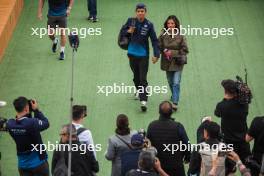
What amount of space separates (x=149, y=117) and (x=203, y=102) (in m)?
1.00

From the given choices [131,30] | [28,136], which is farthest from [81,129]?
[131,30]

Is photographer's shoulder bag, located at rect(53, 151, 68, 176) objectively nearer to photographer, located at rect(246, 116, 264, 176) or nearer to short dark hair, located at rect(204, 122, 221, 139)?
short dark hair, located at rect(204, 122, 221, 139)

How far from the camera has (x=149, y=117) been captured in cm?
1103

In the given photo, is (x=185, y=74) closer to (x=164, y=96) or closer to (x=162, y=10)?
(x=164, y=96)

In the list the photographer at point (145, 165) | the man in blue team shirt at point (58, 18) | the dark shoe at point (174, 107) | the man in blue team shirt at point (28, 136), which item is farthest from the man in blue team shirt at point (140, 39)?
the photographer at point (145, 165)

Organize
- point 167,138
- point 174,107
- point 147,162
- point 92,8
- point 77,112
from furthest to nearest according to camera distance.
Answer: point 92,8, point 174,107, point 167,138, point 77,112, point 147,162

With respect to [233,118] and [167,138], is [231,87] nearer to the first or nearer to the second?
[233,118]

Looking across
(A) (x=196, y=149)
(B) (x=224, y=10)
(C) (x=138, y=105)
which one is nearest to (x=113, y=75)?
(C) (x=138, y=105)

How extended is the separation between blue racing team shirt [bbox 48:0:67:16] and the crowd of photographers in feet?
13.8

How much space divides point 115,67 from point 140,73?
60.9 inches

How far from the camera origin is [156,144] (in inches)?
330

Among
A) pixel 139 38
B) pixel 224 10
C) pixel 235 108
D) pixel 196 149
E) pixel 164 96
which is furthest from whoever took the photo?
pixel 224 10

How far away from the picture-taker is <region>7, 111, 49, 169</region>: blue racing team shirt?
8344 mm

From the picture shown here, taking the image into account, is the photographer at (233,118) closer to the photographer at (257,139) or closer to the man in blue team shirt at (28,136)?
the photographer at (257,139)
